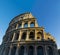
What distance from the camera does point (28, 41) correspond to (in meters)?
25.7

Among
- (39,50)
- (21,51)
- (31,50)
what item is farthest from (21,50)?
(39,50)

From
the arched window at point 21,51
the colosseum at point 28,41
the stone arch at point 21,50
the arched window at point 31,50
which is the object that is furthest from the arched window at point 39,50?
the arched window at point 21,51

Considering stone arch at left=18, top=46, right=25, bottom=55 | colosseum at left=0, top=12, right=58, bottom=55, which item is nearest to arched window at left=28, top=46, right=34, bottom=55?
colosseum at left=0, top=12, right=58, bottom=55

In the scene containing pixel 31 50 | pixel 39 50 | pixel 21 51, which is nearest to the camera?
pixel 39 50

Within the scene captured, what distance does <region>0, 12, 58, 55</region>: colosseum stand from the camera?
24.6m

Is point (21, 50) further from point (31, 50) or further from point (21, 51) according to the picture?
point (31, 50)

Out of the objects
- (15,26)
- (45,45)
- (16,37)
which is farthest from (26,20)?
(45,45)

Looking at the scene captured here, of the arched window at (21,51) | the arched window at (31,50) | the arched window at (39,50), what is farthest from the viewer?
the arched window at (21,51)

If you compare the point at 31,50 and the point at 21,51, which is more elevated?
the point at 31,50

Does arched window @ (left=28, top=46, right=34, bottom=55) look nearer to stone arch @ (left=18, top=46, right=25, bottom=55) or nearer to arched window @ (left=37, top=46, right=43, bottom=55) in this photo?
arched window @ (left=37, top=46, right=43, bottom=55)

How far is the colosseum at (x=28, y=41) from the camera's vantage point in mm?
24578

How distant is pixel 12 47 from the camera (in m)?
26.4

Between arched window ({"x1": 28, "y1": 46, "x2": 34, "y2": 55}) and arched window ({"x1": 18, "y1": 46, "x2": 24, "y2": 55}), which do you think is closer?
arched window ({"x1": 28, "y1": 46, "x2": 34, "y2": 55})

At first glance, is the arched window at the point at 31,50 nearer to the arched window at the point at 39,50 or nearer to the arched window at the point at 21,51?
the arched window at the point at 39,50
